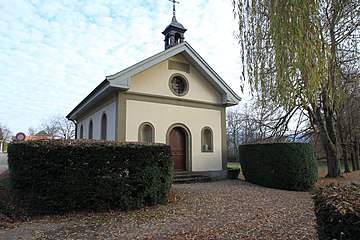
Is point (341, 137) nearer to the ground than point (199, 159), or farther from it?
farther from it

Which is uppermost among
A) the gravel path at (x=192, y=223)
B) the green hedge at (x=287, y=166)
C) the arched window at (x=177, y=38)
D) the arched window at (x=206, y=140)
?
the arched window at (x=177, y=38)

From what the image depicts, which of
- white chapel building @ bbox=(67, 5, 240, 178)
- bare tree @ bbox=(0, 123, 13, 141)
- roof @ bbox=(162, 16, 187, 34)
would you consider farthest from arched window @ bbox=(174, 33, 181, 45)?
bare tree @ bbox=(0, 123, 13, 141)

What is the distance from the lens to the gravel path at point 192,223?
15.2 ft

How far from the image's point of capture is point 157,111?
1178 cm

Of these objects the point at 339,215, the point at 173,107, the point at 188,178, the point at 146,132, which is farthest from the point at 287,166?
the point at 339,215

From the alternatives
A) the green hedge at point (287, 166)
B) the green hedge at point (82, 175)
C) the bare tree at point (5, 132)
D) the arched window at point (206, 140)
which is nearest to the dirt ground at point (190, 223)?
the green hedge at point (82, 175)

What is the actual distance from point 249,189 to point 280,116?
6.19m

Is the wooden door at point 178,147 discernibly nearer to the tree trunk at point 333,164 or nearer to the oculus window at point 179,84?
the oculus window at point 179,84

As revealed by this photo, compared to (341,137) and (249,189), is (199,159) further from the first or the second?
(341,137)

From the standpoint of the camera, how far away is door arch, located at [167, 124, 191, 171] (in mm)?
12352

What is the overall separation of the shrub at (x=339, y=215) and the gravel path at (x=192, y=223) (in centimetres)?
204

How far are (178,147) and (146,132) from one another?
1824 millimetres

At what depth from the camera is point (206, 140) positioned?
44.6 feet

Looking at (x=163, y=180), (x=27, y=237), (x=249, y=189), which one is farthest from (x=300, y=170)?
(x=27, y=237)
